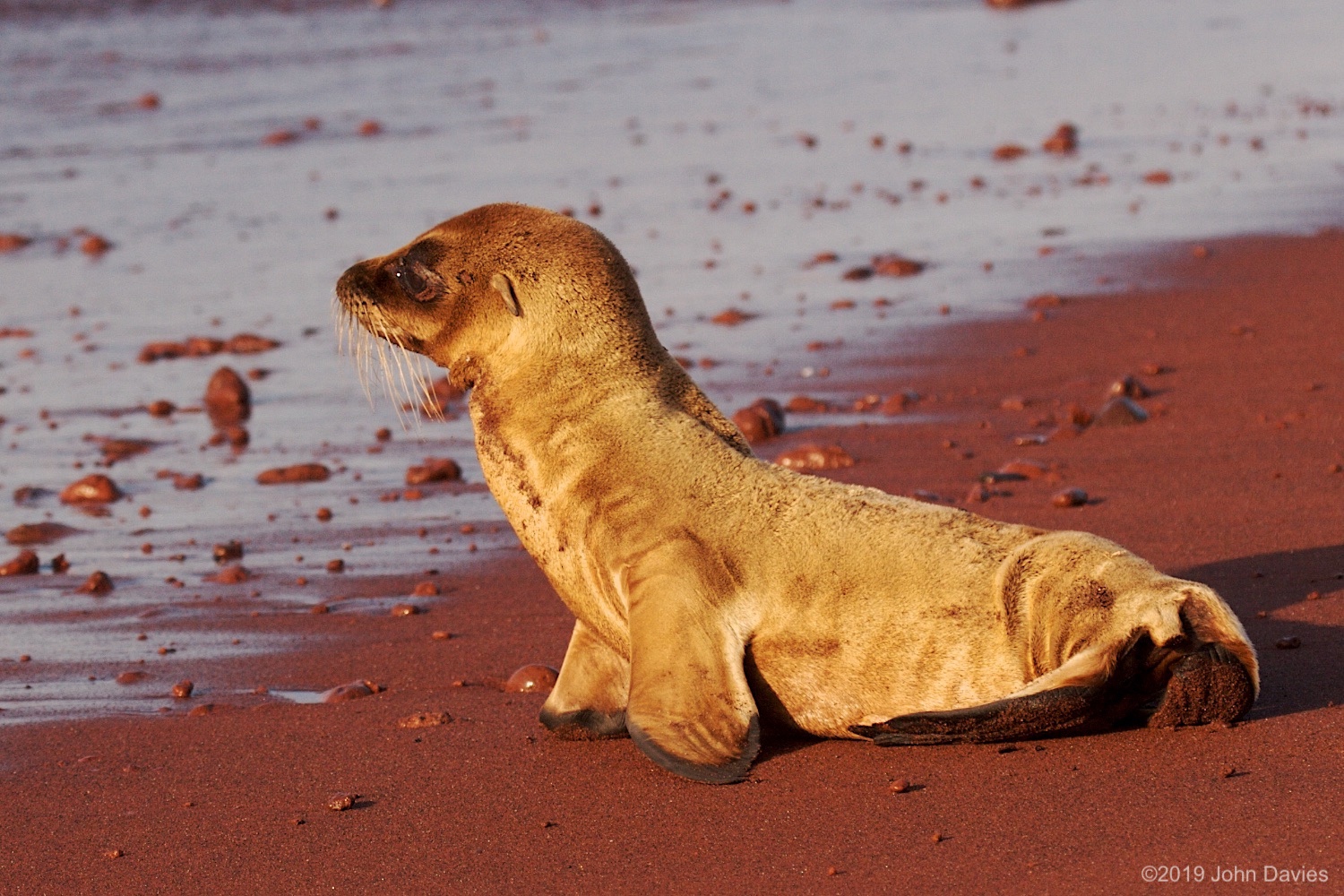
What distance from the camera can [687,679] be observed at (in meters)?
5.04

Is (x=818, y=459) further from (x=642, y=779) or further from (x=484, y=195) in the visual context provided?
(x=484, y=195)

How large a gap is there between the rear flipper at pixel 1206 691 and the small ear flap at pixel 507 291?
7.09 ft

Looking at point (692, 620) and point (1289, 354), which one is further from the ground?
point (692, 620)

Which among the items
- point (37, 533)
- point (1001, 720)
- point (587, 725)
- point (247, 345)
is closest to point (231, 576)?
point (37, 533)

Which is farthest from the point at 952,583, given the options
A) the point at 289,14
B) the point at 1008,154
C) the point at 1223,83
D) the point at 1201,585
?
the point at 289,14

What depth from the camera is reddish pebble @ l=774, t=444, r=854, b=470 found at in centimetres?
866

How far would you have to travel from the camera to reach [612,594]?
5.37m

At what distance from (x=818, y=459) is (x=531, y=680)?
9.33 ft

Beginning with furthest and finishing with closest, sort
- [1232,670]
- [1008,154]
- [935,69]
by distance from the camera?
[935,69]
[1008,154]
[1232,670]

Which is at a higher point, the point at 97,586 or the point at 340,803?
the point at 340,803

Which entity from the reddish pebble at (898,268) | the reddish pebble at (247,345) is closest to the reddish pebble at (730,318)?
the reddish pebble at (898,268)

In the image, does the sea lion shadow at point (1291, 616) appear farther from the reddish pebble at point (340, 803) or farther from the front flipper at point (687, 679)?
the reddish pebble at point (340, 803)

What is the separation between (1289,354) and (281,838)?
670 cm

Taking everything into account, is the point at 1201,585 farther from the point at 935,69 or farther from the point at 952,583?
the point at 935,69
